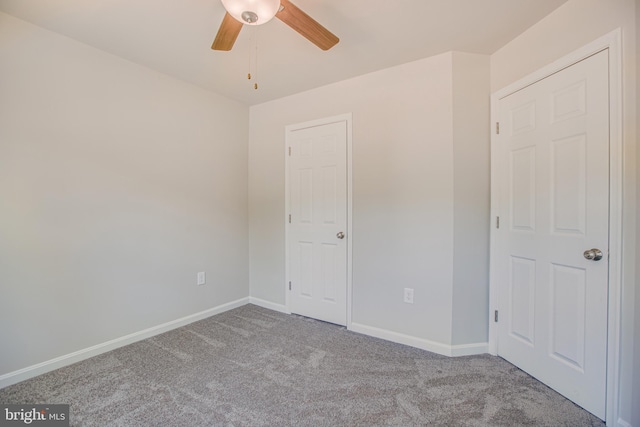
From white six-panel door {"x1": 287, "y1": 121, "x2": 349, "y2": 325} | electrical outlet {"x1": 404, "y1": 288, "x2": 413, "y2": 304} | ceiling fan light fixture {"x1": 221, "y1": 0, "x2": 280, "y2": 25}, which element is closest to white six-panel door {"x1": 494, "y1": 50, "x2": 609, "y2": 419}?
electrical outlet {"x1": 404, "y1": 288, "x2": 413, "y2": 304}

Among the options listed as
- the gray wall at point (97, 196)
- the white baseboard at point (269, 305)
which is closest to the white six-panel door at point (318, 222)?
the white baseboard at point (269, 305)

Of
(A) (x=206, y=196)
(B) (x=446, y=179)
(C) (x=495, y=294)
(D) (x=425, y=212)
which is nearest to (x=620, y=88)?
(B) (x=446, y=179)

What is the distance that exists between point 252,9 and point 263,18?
80mm

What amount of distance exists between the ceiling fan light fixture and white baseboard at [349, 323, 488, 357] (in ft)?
8.00

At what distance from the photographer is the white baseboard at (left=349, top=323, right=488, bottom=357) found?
7.11 ft

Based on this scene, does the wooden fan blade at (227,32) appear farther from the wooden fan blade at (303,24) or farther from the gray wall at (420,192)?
the gray wall at (420,192)

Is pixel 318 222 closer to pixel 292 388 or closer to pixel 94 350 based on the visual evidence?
pixel 292 388

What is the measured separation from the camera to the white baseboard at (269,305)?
3082 millimetres

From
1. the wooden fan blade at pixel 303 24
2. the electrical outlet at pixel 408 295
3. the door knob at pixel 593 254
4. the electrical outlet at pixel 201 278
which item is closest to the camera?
the wooden fan blade at pixel 303 24

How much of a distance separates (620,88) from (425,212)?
125cm

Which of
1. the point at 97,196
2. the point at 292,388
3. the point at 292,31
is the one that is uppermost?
the point at 292,31

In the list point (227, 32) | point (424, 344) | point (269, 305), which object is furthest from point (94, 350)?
point (424, 344)

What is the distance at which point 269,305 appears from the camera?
3201mm

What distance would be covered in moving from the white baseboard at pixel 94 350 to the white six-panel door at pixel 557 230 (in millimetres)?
2754
